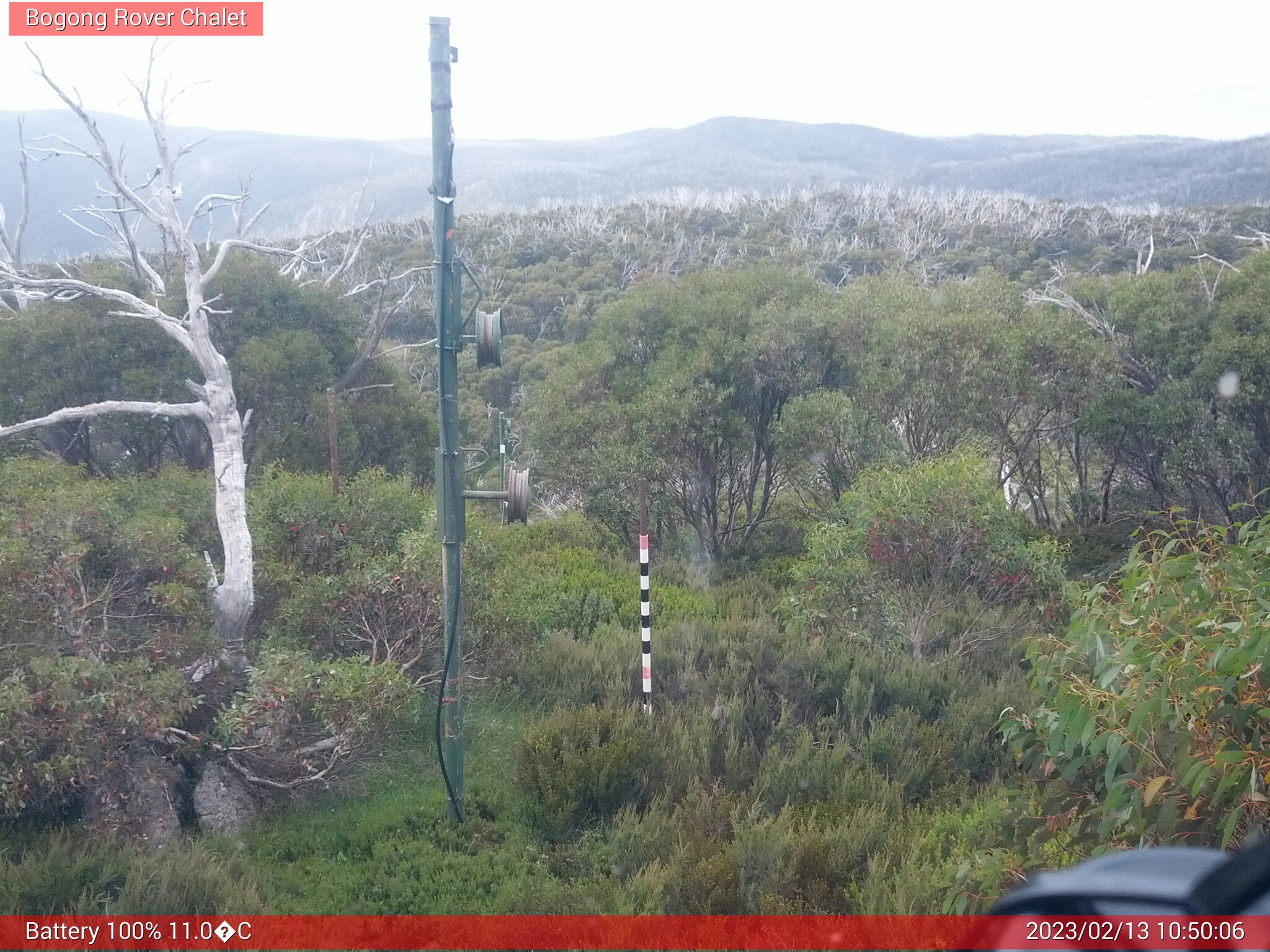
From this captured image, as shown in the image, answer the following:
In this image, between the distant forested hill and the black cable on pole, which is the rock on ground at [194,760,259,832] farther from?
the distant forested hill

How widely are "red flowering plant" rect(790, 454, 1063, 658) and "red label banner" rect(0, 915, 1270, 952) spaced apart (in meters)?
4.73

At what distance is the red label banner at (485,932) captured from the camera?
14.0 feet

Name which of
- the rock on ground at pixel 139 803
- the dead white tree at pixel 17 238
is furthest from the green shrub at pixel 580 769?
the dead white tree at pixel 17 238

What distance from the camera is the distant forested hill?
2167 inches

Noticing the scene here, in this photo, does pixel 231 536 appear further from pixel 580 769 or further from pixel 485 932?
pixel 485 932

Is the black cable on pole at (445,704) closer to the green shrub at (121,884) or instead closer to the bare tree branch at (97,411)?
the green shrub at (121,884)

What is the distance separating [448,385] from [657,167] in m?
84.5

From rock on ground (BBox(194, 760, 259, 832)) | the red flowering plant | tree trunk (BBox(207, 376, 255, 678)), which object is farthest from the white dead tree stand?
the red flowering plant

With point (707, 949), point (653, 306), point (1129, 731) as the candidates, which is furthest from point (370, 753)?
point (653, 306)

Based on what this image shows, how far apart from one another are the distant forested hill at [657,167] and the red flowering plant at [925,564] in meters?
41.1

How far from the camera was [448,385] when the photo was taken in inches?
227

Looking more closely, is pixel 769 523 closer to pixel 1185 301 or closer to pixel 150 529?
pixel 1185 301

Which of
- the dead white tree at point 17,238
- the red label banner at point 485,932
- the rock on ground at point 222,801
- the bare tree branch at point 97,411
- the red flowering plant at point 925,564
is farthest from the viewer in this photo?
the dead white tree at point 17,238

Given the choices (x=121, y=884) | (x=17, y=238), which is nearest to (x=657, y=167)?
(x=17, y=238)
